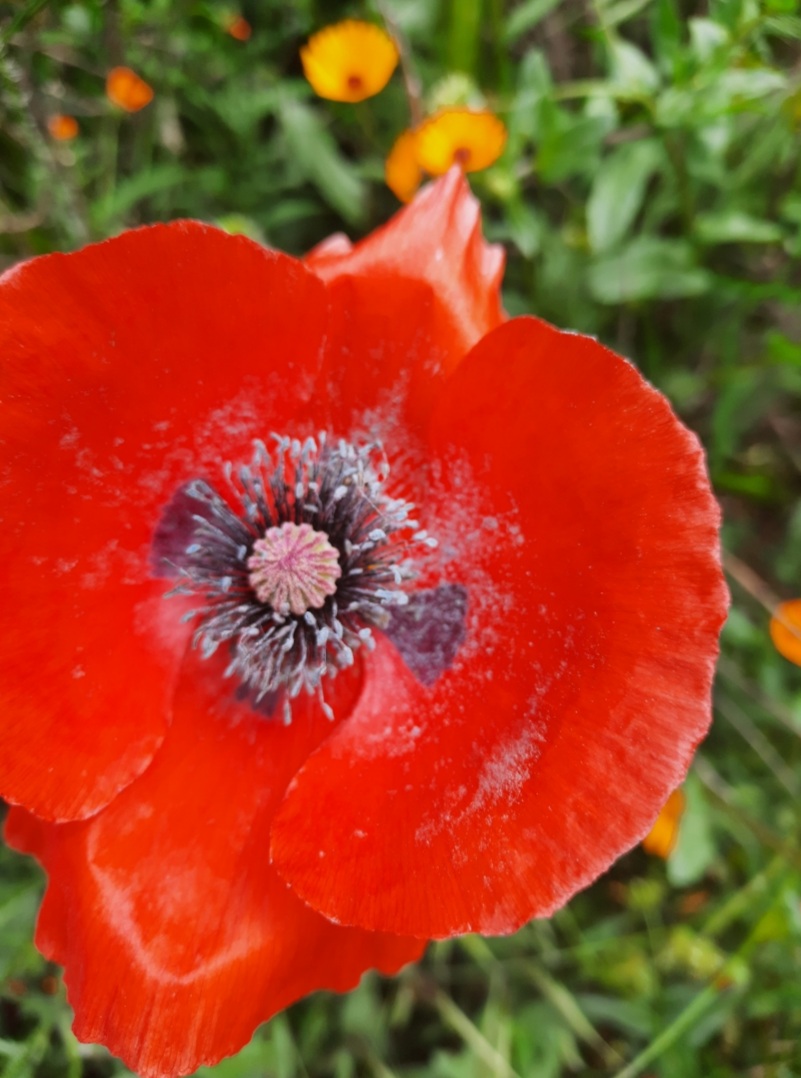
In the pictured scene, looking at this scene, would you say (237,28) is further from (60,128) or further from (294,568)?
(294,568)

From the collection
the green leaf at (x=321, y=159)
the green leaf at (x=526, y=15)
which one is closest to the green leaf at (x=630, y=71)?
the green leaf at (x=526, y=15)

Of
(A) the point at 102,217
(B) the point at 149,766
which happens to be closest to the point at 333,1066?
(B) the point at 149,766

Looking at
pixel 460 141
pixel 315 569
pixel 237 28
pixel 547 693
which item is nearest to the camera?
pixel 547 693

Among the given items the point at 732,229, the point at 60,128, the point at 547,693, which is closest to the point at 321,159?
the point at 60,128

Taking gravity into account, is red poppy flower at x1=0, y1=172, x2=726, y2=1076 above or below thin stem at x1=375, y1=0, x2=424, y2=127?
below

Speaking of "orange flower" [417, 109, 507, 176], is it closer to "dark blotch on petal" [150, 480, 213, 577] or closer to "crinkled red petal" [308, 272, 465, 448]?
"crinkled red petal" [308, 272, 465, 448]

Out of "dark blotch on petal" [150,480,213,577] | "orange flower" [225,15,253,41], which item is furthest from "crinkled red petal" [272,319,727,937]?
"orange flower" [225,15,253,41]

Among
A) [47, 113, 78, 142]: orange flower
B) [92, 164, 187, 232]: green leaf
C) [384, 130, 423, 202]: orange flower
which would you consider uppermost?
[47, 113, 78, 142]: orange flower
